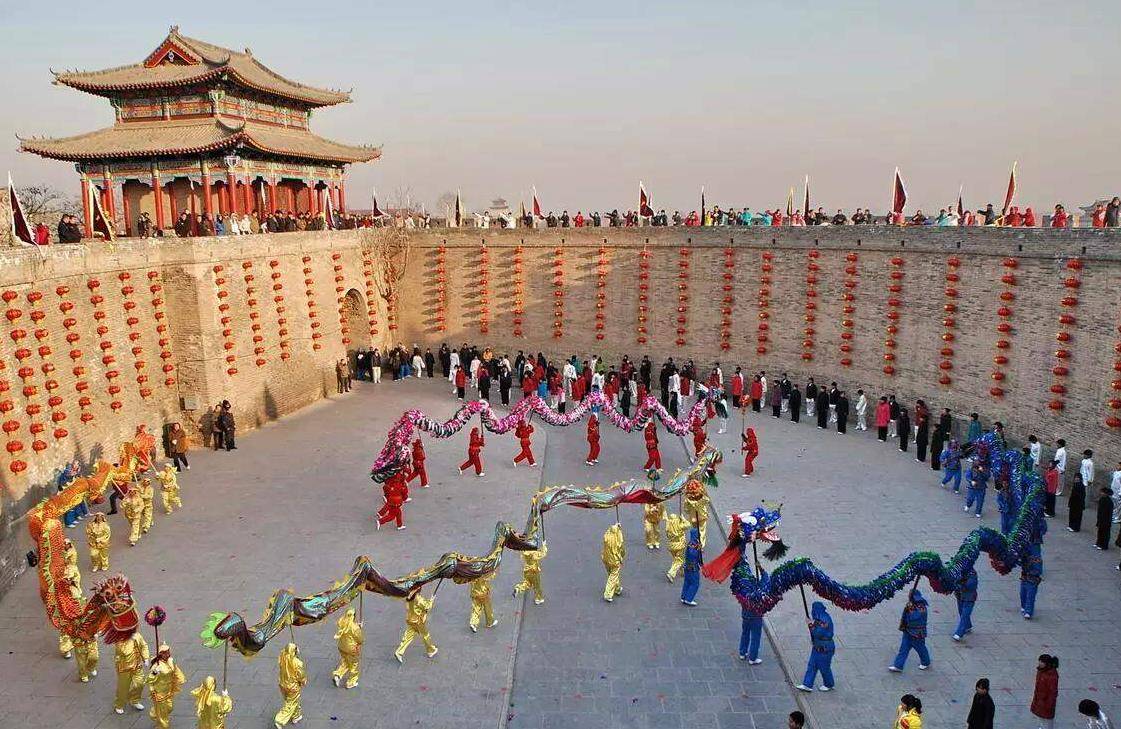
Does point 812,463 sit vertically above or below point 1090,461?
below

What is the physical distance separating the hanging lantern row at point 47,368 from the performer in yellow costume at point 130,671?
709 centimetres

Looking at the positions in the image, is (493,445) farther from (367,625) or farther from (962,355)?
(962,355)

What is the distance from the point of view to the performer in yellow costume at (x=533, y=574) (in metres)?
10.0

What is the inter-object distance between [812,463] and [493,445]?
265 inches

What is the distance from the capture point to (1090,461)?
12492mm

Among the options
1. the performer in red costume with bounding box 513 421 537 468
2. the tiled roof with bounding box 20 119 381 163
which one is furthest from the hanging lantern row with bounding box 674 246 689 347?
the tiled roof with bounding box 20 119 381 163

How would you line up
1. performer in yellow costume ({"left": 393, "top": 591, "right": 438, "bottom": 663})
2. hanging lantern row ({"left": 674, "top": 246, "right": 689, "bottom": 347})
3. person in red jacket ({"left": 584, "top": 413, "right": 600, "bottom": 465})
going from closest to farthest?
performer in yellow costume ({"left": 393, "top": 591, "right": 438, "bottom": 663}), person in red jacket ({"left": 584, "top": 413, "right": 600, "bottom": 465}), hanging lantern row ({"left": 674, "top": 246, "right": 689, "bottom": 347})

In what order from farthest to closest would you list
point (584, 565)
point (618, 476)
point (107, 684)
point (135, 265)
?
1. point (135, 265)
2. point (618, 476)
3. point (584, 565)
4. point (107, 684)

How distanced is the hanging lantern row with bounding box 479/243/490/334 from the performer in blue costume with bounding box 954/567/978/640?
57.9 feet

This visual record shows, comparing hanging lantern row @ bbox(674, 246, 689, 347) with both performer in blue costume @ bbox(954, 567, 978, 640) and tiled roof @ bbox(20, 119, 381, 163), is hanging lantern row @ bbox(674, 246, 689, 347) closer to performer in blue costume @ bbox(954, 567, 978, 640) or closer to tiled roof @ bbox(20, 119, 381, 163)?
tiled roof @ bbox(20, 119, 381, 163)

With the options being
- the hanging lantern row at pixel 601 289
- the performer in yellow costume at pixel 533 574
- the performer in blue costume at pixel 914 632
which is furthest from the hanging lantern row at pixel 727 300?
the performer in blue costume at pixel 914 632

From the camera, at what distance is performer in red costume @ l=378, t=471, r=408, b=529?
12.5 meters

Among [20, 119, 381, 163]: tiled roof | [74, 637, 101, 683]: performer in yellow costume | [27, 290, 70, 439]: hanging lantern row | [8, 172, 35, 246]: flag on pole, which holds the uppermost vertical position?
[20, 119, 381, 163]: tiled roof

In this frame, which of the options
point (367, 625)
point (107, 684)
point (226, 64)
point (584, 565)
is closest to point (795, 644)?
point (584, 565)
